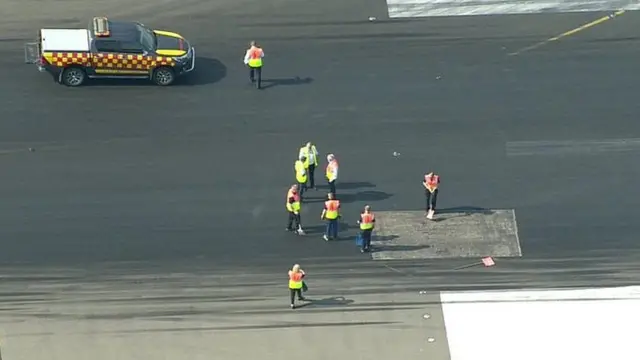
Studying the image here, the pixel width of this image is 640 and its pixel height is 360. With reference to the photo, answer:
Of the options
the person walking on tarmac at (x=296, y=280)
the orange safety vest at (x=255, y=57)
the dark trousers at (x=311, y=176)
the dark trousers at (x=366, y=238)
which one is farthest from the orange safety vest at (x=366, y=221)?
the orange safety vest at (x=255, y=57)

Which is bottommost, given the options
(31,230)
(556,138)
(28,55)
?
(31,230)

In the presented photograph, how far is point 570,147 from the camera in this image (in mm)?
34156

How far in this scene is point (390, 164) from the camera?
33.5 m

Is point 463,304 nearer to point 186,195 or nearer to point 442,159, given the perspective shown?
point 442,159

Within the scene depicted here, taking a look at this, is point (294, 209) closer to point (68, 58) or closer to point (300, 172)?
point (300, 172)

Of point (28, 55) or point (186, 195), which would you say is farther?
point (28, 55)

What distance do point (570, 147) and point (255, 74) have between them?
9327 millimetres

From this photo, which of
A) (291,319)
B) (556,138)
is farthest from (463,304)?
(556,138)

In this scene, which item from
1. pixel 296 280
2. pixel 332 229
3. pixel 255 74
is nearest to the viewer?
pixel 296 280

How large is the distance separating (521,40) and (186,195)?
12.3m

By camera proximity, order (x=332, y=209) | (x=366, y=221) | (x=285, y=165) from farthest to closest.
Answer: (x=285, y=165), (x=332, y=209), (x=366, y=221)

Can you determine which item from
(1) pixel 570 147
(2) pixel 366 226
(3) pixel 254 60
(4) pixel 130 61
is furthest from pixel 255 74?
(1) pixel 570 147

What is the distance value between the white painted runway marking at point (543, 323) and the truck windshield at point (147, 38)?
Answer: 11873 millimetres

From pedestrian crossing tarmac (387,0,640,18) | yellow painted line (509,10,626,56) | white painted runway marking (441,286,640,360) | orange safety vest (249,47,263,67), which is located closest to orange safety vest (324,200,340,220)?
white painted runway marking (441,286,640,360)
